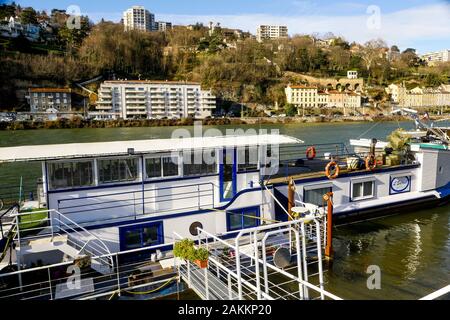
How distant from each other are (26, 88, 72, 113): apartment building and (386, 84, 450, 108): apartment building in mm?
121726

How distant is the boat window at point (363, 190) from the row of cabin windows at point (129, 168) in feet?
16.6

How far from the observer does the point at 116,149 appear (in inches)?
400

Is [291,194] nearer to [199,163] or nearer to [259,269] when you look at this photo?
[199,163]

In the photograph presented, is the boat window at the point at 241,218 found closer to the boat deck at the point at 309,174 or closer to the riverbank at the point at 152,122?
Result: the boat deck at the point at 309,174

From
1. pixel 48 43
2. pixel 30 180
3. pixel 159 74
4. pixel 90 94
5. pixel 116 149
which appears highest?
pixel 48 43

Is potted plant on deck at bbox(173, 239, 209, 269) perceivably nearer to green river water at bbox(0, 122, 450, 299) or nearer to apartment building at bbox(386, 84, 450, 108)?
green river water at bbox(0, 122, 450, 299)

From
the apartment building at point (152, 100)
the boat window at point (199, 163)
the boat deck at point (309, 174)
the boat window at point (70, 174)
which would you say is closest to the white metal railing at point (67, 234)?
the boat window at point (70, 174)

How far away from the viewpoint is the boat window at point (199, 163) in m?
10.9

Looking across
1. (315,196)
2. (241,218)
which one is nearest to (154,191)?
(241,218)

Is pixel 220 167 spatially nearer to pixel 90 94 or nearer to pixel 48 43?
pixel 90 94

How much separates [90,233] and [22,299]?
215 centimetres

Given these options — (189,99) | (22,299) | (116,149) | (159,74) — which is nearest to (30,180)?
(116,149)

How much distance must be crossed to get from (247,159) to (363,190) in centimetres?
587

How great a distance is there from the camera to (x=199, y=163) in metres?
11.0
